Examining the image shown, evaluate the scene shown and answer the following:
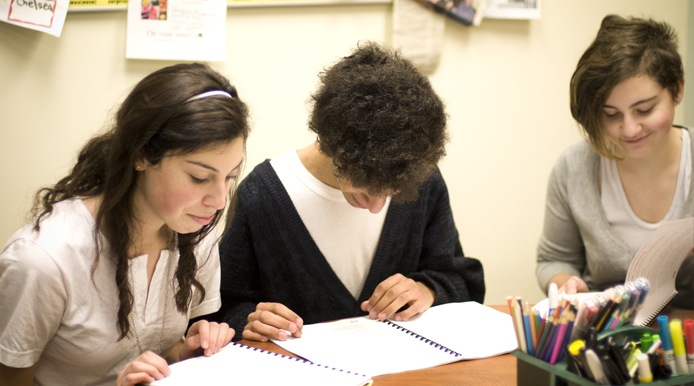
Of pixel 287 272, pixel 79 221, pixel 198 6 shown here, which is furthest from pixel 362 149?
pixel 198 6

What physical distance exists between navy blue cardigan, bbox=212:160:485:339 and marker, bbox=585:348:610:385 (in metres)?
0.73

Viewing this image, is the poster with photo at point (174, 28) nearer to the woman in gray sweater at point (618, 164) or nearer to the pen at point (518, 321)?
the woman in gray sweater at point (618, 164)

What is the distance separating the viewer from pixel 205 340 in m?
1.26

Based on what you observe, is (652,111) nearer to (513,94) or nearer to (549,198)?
(549,198)

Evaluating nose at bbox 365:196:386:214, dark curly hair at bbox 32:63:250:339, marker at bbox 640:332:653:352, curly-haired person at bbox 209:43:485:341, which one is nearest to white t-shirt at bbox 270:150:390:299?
curly-haired person at bbox 209:43:485:341

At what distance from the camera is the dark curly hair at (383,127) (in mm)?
1348

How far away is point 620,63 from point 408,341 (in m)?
0.84

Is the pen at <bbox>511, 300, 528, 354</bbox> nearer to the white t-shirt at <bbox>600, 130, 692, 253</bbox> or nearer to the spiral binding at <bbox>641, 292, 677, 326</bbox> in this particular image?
the spiral binding at <bbox>641, 292, 677, 326</bbox>

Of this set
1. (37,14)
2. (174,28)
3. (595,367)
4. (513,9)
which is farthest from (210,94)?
(513,9)

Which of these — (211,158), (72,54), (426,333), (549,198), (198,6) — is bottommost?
(426,333)

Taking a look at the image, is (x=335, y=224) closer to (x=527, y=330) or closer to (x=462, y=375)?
(x=462, y=375)

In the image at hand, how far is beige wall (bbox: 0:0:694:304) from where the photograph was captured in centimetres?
211

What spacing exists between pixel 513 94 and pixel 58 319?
164 cm

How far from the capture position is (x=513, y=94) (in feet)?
8.00
